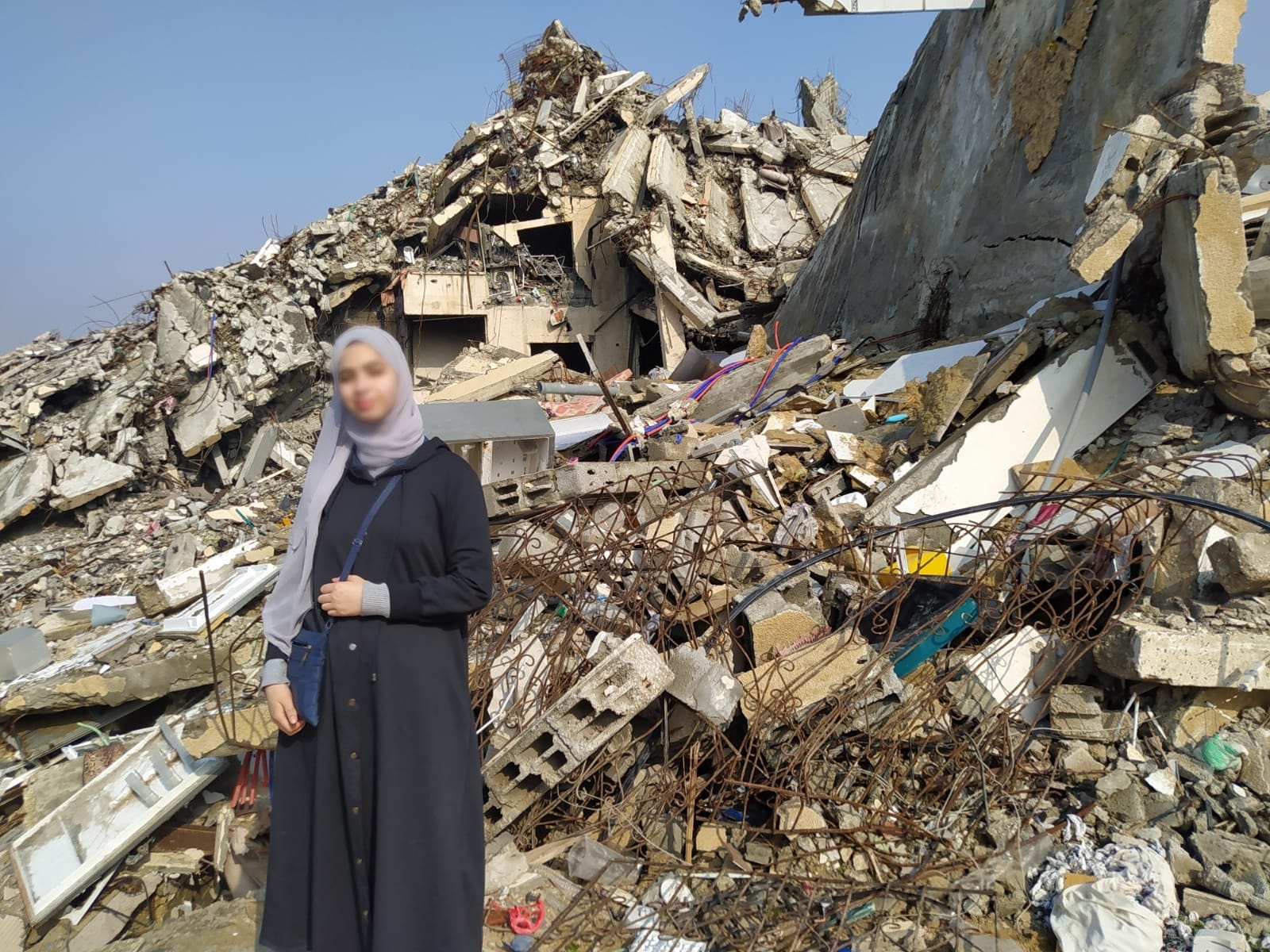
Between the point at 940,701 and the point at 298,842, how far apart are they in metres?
2.42

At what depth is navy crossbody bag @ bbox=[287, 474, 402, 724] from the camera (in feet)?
6.13

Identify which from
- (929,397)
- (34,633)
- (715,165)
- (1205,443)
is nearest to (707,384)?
(929,397)

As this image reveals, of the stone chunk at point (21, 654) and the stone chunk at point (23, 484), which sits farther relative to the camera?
the stone chunk at point (23, 484)

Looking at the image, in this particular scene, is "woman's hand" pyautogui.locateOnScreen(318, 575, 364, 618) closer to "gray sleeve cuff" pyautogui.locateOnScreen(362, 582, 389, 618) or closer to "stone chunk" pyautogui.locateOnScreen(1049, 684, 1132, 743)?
"gray sleeve cuff" pyautogui.locateOnScreen(362, 582, 389, 618)

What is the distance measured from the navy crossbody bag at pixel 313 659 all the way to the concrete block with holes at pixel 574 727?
3.54 feet

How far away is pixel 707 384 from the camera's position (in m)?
8.06

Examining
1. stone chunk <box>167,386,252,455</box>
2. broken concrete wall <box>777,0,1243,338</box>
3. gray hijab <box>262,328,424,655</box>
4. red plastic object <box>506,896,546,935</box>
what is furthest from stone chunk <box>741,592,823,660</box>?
stone chunk <box>167,386,252,455</box>

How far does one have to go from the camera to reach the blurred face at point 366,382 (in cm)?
183

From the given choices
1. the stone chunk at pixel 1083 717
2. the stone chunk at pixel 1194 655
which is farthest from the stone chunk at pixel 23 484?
the stone chunk at pixel 1194 655

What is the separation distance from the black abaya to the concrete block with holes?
850mm

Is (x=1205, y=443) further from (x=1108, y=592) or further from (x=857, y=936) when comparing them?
(x=857, y=936)

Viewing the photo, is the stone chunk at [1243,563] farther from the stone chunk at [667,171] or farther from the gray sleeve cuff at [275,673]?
the stone chunk at [667,171]

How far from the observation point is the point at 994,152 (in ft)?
22.6

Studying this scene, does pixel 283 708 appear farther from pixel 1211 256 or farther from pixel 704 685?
pixel 1211 256
